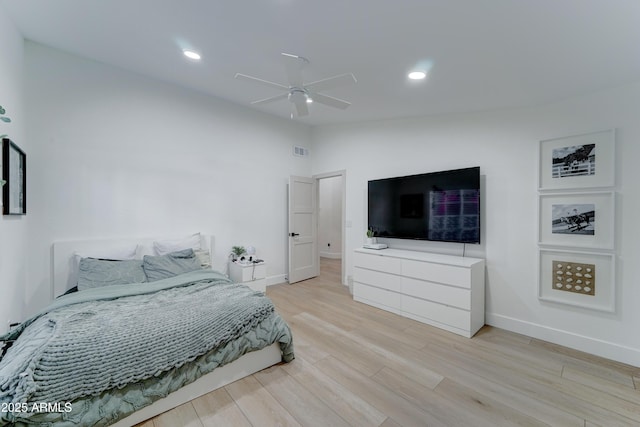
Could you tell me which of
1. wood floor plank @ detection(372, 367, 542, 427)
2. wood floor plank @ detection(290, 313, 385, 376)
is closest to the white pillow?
wood floor plank @ detection(290, 313, 385, 376)

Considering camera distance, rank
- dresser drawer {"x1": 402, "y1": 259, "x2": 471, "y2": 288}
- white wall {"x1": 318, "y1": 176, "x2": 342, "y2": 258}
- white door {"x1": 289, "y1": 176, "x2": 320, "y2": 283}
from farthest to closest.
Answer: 1. white wall {"x1": 318, "y1": 176, "x2": 342, "y2": 258}
2. white door {"x1": 289, "y1": 176, "x2": 320, "y2": 283}
3. dresser drawer {"x1": 402, "y1": 259, "x2": 471, "y2": 288}

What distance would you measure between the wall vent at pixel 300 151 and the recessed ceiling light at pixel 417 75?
2.78 m

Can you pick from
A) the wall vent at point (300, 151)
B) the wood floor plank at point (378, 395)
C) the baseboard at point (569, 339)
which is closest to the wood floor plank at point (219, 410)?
the wood floor plank at point (378, 395)

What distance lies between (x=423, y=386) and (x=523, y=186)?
7.85 feet

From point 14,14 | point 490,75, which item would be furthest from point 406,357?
point 14,14

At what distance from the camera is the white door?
15.7 ft

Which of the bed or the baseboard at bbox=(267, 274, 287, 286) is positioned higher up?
the bed

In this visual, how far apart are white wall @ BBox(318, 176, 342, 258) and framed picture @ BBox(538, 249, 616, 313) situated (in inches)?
198

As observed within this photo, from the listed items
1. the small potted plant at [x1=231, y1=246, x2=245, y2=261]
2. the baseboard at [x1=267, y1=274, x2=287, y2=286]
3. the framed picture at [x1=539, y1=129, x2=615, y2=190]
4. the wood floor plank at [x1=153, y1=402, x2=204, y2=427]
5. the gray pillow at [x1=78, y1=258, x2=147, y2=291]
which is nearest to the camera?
the wood floor plank at [x1=153, y1=402, x2=204, y2=427]

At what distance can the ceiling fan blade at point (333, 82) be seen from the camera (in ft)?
7.07

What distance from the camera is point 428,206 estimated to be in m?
3.46

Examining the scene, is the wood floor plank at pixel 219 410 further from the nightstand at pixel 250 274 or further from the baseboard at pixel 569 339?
the baseboard at pixel 569 339

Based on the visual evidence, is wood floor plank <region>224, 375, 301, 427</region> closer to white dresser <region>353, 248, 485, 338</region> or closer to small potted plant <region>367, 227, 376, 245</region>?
white dresser <region>353, 248, 485, 338</region>

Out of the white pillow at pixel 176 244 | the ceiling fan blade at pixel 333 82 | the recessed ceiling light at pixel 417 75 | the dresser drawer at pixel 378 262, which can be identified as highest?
the recessed ceiling light at pixel 417 75
